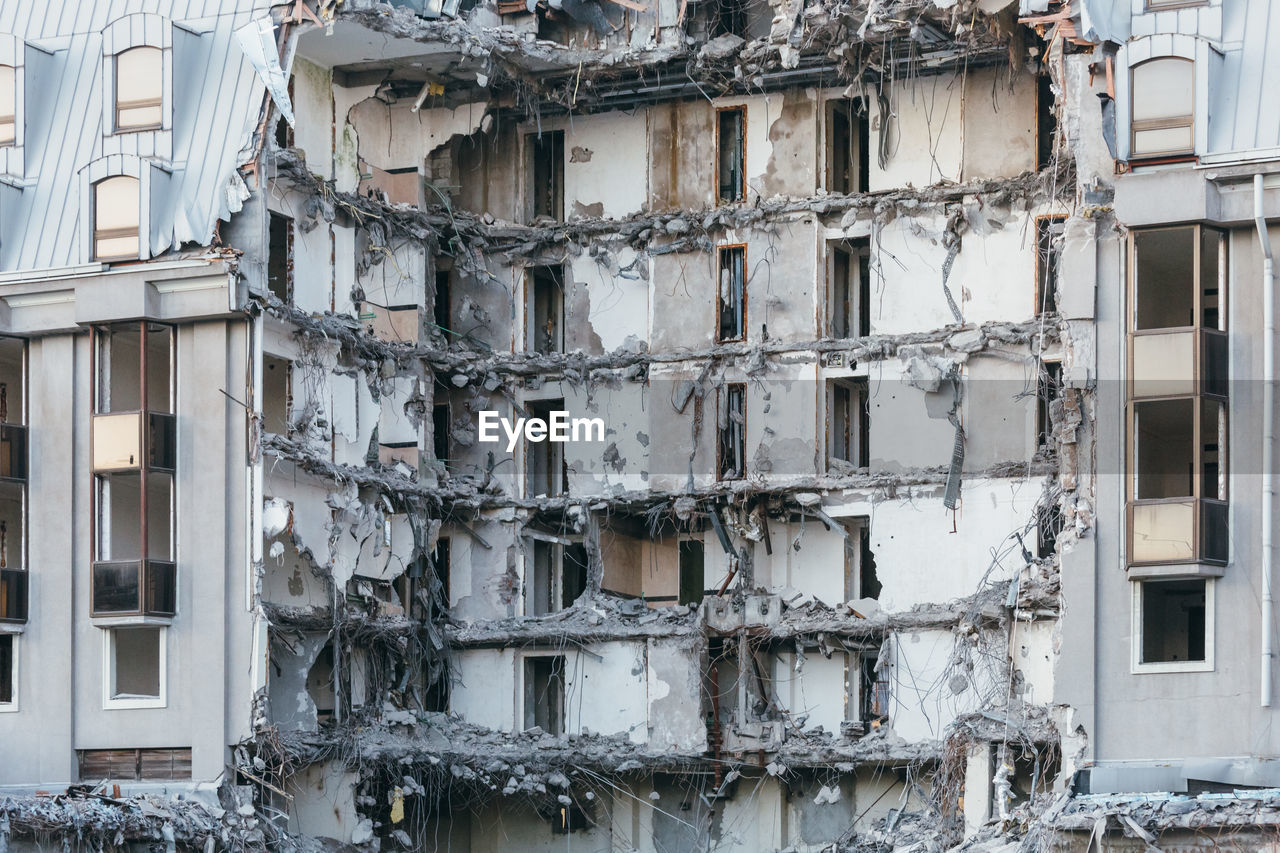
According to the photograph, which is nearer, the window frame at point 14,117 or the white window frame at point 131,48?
the white window frame at point 131,48

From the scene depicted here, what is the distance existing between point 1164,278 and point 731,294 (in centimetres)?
1049

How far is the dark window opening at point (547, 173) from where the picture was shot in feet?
186

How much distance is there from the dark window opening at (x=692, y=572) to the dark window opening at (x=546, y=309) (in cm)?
533

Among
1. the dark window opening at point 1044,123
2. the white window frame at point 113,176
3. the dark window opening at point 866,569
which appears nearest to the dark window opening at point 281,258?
the white window frame at point 113,176

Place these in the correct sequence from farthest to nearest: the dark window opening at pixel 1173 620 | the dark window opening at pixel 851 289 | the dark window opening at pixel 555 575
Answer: the dark window opening at pixel 555 575, the dark window opening at pixel 851 289, the dark window opening at pixel 1173 620

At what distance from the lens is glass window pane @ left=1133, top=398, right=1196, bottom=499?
45.8 metres

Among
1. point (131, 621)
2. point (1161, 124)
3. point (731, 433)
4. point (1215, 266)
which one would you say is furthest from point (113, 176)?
point (1215, 266)

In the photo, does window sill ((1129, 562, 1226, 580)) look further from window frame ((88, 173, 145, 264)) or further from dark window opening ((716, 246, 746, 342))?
window frame ((88, 173, 145, 264))

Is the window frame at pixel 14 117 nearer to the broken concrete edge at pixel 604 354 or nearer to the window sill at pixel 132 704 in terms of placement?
the broken concrete edge at pixel 604 354

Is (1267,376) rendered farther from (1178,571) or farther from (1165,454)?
(1165,454)

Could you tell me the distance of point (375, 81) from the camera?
54250 mm

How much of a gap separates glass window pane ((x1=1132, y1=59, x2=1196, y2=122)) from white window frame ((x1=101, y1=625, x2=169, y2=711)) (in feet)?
66.9

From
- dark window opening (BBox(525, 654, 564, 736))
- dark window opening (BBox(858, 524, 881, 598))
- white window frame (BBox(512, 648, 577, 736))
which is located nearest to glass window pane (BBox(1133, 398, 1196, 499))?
dark window opening (BBox(858, 524, 881, 598))

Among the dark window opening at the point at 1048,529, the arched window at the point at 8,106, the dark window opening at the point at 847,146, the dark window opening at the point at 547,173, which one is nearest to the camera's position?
the dark window opening at the point at 1048,529
